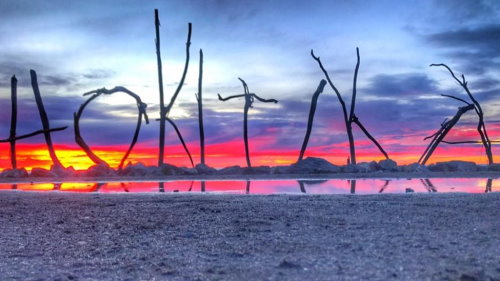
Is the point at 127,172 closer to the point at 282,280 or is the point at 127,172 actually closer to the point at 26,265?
the point at 26,265

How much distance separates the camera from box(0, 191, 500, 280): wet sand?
5.54m

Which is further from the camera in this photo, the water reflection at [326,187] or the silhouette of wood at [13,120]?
the silhouette of wood at [13,120]

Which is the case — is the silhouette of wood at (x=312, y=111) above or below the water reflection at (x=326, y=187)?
above

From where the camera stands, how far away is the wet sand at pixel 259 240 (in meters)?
5.54

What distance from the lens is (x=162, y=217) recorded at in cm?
931

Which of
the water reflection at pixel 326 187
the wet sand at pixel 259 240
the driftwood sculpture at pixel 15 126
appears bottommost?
the wet sand at pixel 259 240

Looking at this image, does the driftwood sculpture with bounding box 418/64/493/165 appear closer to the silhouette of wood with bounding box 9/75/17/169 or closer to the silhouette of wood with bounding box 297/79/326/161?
the silhouette of wood with bounding box 297/79/326/161

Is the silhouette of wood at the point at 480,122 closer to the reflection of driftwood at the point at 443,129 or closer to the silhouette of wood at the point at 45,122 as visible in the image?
→ the reflection of driftwood at the point at 443,129

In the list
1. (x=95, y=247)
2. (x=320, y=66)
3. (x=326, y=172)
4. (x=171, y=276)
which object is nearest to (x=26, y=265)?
(x=95, y=247)

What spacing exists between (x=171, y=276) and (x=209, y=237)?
185cm

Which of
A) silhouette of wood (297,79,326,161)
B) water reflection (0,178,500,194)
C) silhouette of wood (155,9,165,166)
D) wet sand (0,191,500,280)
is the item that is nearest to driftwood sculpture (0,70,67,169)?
silhouette of wood (155,9,165,166)

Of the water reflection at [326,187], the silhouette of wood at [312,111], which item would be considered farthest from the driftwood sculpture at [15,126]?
the silhouette of wood at [312,111]

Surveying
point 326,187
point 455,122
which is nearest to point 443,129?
point 455,122

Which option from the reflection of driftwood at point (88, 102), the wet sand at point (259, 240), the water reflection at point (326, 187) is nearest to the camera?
the wet sand at point (259, 240)
